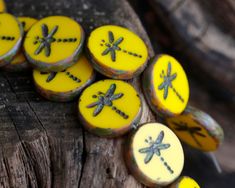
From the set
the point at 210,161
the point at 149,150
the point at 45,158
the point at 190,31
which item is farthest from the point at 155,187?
the point at 210,161

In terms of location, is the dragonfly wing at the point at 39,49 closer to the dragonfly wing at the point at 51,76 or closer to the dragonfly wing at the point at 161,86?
the dragonfly wing at the point at 51,76

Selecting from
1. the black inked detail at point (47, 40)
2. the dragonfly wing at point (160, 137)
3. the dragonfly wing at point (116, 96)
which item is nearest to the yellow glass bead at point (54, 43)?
the black inked detail at point (47, 40)

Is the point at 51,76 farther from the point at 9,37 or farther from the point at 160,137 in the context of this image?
the point at 160,137

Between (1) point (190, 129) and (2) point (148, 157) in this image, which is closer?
(2) point (148, 157)

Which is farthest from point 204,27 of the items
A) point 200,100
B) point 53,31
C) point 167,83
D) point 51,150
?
point 51,150

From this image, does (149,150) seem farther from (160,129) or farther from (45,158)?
(45,158)
